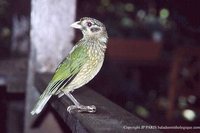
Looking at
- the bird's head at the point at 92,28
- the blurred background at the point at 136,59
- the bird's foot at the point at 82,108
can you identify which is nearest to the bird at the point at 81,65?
the bird's head at the point at 92,28

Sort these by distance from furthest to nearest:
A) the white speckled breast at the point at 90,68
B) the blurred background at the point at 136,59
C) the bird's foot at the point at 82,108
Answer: the blurred background at the point at 136,59, the white speckled breast at the point at 90,68, the bird's foot at the point at 82,108

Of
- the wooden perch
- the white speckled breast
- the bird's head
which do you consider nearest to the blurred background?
the bird's head

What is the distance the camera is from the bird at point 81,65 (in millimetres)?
2869

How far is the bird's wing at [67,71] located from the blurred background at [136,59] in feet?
3.02

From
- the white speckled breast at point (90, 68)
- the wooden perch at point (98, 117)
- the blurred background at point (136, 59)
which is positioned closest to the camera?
the wooden perch at point (98, 117)

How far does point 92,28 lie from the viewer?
293 centimetres

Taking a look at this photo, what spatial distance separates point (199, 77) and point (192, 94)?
0.78ft

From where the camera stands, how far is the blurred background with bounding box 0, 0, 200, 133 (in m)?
4.18

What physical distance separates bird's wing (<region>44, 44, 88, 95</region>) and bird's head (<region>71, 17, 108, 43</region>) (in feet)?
0.35

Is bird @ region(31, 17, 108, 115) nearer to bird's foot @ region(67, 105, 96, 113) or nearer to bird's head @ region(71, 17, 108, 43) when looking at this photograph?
bird's head @ region(71, 17, 108, 43)

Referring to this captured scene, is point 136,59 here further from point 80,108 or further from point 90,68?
point 80,108

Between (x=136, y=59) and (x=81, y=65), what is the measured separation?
7.23 metres

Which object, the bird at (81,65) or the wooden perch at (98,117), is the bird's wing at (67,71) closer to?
the bird at (81,65)

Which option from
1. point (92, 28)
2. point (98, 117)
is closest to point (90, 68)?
point (92, 28)
